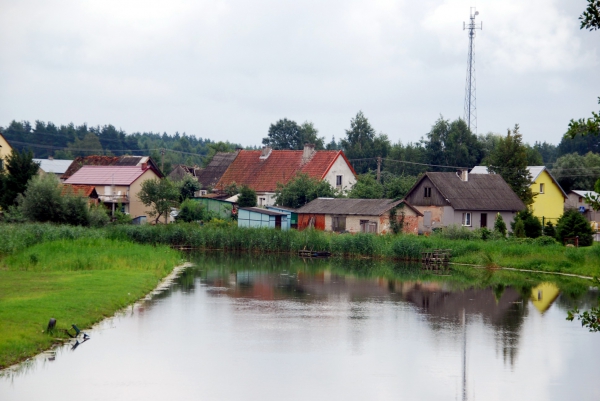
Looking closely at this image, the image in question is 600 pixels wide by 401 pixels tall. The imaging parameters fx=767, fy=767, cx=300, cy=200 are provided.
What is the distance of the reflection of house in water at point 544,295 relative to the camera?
3086 cm

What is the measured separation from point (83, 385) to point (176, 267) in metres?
27.7

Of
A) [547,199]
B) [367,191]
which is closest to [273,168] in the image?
[367,191]

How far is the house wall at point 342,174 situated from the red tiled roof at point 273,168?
701 mm

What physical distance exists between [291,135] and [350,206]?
6454 centimetres

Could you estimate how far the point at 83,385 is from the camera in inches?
628

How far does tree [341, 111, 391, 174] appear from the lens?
362 feet

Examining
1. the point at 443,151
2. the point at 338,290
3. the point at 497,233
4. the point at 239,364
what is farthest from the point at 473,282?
the point at 443,151

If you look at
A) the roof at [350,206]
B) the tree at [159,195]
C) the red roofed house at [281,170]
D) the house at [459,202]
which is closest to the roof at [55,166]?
the red roofed house at [281,170]

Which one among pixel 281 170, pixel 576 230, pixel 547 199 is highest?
pixel 281 170

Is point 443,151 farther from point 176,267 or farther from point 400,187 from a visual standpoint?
point 176,267

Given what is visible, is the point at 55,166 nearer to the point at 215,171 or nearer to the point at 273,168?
the point at 215,171

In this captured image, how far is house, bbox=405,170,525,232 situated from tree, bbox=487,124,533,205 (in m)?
4.39

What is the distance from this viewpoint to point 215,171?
277 ft

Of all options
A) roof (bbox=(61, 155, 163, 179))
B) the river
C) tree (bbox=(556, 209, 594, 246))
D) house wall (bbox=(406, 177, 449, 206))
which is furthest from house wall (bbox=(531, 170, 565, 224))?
roof (bbox=(61, 155, 163, 179))
